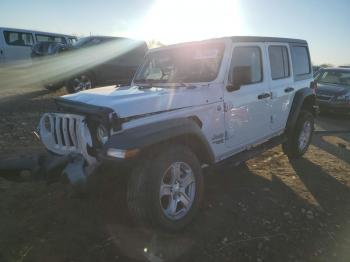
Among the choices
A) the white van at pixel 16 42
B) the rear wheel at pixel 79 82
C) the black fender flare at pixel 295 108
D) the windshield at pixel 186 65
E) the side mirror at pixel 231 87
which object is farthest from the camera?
the white van at pixel 16 42

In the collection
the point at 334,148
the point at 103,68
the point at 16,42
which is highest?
the point at 16,42

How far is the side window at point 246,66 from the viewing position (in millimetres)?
3914

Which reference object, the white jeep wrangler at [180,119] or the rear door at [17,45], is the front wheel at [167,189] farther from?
the rear door at [17,45]

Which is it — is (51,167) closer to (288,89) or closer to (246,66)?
(246,66)

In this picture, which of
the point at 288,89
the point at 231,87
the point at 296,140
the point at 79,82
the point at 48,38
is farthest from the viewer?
the point at 48,38

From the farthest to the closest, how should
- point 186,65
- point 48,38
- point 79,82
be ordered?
point 48,38
point 79,82
point 186,65

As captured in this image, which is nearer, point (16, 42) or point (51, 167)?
point (51, 167)

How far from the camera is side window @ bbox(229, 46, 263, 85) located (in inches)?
154

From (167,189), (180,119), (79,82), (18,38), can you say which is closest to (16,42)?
(18,38)

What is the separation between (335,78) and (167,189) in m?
10.3

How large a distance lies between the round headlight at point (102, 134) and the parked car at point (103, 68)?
26.3 ft

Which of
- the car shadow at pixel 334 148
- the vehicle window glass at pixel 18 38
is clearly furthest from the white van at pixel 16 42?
the car shadow at pixel 334 148

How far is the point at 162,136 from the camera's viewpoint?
10.3 feet

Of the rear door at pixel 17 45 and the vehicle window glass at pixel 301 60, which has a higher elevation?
the rear door at pixel 17 45
